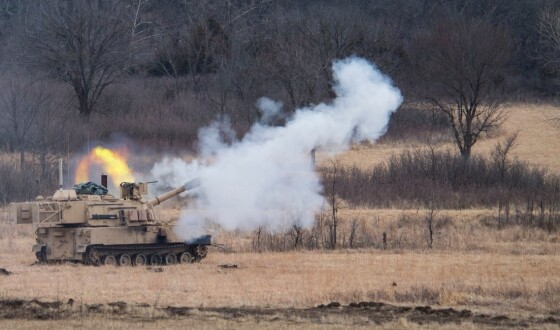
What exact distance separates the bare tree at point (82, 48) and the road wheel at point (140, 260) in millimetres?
37180

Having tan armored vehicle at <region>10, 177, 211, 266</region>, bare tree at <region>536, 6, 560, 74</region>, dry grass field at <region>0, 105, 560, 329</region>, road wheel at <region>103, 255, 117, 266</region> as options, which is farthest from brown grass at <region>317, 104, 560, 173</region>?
road wheel at <region>103, 255, 117, 266</region>

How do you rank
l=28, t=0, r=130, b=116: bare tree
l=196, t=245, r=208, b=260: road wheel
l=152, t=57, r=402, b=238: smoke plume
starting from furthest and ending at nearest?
1. l=28, t=0, r=130, b=116: bare tree
2. l=152, t=57, r=402, b=238: smoke plume
3. l=196, t=245, r=208, b=260: road wheel

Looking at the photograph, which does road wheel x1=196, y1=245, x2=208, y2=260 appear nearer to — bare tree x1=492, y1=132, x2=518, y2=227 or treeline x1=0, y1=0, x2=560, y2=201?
bare tree x1=492, y1=132, x2=518, y2=227

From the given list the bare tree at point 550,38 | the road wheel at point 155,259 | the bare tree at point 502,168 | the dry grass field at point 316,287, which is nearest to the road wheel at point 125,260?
the road wheel at point 155,259

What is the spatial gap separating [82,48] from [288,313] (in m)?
52.3

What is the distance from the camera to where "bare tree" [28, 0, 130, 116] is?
74375 mm

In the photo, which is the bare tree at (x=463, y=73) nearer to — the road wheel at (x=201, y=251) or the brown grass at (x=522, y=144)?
the brown grass at (x=522, y=144)

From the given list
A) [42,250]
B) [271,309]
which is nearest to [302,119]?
[42,250]

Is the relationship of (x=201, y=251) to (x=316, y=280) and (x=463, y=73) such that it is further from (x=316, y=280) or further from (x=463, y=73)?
(x=463, y=73)

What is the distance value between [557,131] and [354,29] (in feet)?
50.2

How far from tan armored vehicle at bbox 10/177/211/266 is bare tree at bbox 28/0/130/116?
36244 mm

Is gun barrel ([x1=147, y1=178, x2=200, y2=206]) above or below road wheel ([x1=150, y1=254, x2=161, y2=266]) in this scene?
above

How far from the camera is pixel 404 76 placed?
67.2m

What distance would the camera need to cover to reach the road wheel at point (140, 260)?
36.5 metres
